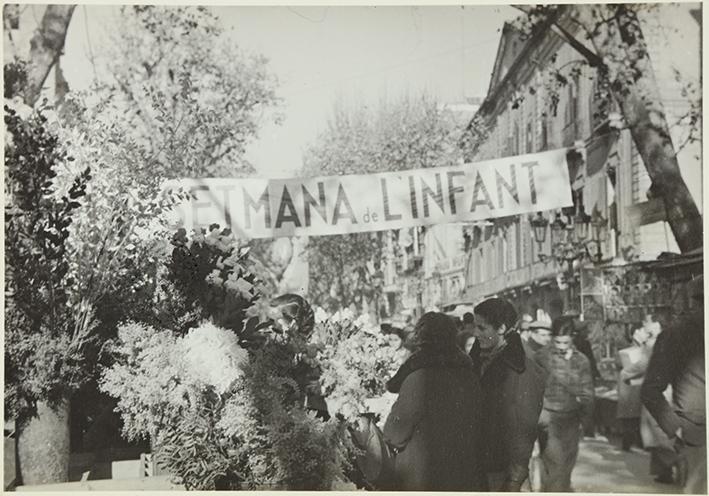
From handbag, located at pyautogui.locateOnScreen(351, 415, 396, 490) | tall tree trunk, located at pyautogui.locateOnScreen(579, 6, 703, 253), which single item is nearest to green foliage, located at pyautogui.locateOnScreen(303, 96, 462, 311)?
handbag, located at pyautogui.locateOnScreen(351, 415, 396, 490)

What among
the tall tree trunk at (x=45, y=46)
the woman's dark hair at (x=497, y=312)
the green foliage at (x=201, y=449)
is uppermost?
the tall tree trunk at (x=45, y=46)

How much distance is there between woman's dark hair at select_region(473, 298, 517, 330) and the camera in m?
6.22

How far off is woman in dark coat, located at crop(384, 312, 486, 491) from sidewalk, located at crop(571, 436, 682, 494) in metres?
0.75

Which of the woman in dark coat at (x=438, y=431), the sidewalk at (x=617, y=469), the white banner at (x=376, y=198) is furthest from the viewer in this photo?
the white banner at (x=376, y=198)

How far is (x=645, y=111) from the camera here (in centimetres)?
612

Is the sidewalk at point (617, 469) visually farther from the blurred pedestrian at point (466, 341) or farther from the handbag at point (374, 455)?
the handbag at point (374, 455)

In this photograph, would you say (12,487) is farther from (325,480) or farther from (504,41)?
(504,41)

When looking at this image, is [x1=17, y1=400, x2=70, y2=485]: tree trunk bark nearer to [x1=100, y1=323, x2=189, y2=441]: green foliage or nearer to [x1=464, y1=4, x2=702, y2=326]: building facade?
[x1=100, y1=323, x2=189, y2=441]: green foliage

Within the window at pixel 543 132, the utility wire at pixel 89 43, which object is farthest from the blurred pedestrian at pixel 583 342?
the utility wire at pixel 89 43

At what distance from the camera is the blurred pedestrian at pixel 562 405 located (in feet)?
20.0

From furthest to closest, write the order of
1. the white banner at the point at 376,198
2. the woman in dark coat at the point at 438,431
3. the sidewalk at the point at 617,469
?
the white banner at the point at 376,198 → the woman in dark coat at the point at 438,431 → the sidewalk at the point at 617,469

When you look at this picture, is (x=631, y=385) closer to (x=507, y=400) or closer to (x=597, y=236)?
(x=507, y=400)

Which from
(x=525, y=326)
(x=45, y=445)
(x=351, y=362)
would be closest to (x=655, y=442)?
(x=525, y=326)

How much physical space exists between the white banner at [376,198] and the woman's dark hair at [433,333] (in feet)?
2.23
